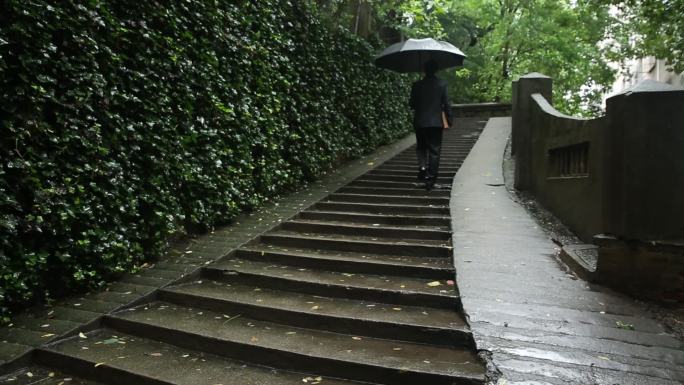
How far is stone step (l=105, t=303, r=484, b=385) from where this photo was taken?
2.86m

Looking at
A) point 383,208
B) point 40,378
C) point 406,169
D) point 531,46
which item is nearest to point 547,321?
point 40,378

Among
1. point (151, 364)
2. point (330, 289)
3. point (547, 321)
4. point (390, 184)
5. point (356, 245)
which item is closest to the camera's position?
point (547, 321)

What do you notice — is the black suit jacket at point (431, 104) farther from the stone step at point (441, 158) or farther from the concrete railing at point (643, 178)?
the concrete railing at point (643, 178)

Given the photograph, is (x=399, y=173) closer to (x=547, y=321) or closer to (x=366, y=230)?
(x=366, y=230)

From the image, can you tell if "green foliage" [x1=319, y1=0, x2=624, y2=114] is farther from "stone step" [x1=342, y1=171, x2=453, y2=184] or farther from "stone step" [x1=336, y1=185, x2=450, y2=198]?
"stone step" [x1=336, y1=185, x2=450, y2=198]

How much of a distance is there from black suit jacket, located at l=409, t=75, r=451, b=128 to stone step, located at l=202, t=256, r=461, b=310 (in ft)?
11.9

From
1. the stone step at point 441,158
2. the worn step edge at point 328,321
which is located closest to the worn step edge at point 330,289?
the worn step edge at point 328,321

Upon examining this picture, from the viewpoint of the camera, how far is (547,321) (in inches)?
123

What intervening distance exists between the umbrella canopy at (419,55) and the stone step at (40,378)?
6844 millimetres

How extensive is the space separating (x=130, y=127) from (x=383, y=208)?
3.57m

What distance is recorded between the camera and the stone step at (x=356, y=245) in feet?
16.0

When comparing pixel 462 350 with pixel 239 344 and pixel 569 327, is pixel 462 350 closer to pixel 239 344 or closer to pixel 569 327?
pixel 569 327

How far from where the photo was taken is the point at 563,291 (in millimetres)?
3633

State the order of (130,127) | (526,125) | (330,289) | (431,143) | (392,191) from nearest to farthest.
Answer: (330,289), (130,127), (526,125), (431,143), (392,191)
